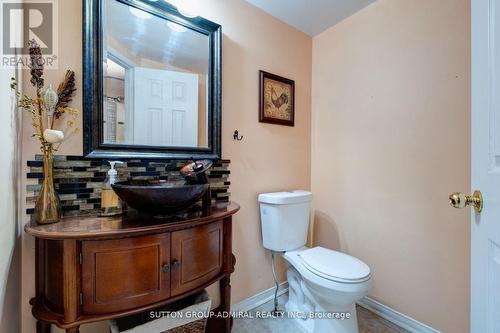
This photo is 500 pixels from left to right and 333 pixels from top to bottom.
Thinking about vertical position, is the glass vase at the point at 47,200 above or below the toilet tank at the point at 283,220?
above

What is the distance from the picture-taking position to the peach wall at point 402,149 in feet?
4.23

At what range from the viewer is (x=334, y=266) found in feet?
4.32

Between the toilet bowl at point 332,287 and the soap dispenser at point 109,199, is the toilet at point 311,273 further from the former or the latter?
the soap dispenser at point 109,199

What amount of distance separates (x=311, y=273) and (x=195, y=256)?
0.69 metres

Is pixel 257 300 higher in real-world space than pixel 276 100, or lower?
lower

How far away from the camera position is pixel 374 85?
1.65m

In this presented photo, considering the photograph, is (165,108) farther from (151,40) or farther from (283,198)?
(283,198)

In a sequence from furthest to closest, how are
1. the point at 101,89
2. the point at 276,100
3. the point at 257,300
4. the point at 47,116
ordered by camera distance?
the point at 276,100, the point at 257,300, the point at 101,89, the point at 47,116

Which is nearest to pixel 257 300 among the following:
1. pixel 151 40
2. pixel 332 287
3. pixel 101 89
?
pixel 332 287

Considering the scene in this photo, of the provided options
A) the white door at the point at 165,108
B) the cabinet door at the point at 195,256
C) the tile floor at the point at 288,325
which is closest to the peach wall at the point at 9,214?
the white door at the point at 165,108

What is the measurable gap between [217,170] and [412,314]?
5.06ft

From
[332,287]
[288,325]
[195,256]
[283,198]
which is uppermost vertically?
[283,198]

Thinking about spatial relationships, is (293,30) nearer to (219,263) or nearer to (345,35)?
(345,35)

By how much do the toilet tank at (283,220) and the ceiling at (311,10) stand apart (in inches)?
54.4
